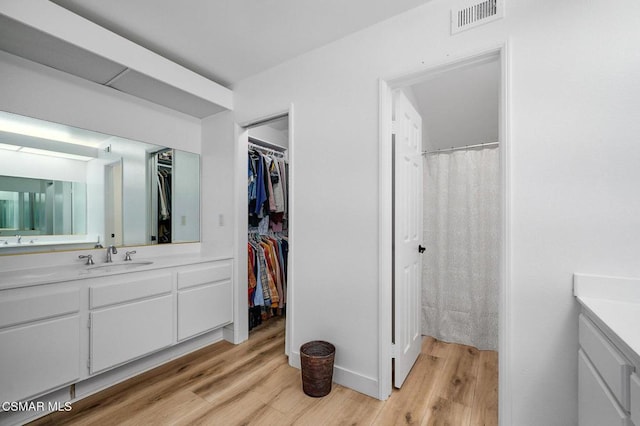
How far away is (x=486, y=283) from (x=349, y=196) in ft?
5.11

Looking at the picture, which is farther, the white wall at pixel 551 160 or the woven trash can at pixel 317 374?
the woven trash can at pixel 317 374

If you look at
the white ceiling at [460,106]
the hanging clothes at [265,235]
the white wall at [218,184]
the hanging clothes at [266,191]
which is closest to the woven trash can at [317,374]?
the hanging clothes at [265,235]

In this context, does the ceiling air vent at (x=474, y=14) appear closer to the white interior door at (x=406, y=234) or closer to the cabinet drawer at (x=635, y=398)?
the white interior door at (x=406, y=234)

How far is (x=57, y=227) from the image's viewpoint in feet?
7.02

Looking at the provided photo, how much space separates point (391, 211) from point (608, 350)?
119 centimetres

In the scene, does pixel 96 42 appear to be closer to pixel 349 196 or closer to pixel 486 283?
pixel 349 196

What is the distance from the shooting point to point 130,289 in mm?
2025

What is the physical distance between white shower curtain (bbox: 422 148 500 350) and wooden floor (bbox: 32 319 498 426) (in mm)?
296

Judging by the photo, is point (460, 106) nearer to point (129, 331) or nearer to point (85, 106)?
point (85, 106)

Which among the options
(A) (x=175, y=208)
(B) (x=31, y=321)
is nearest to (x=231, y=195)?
(A) (x=175, y=208)

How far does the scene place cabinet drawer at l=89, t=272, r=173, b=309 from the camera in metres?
1.86

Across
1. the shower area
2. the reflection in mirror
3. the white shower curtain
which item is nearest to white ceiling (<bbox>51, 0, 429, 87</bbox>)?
the shower area

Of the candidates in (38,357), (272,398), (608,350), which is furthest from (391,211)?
(38,357)

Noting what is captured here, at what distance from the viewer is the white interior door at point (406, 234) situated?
196 cm
